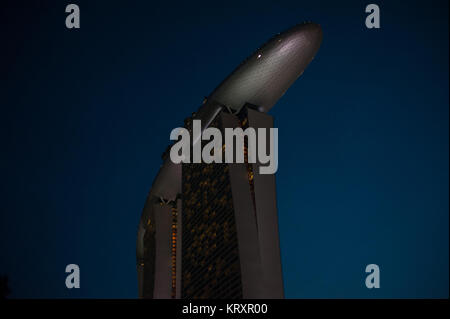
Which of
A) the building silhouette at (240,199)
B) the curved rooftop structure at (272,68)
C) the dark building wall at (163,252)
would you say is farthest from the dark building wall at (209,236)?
the dark building wall at (163,252)

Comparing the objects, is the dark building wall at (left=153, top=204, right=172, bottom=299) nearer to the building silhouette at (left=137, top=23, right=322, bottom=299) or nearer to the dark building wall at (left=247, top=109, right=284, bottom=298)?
the building silhouette at (left=137, top=23, right=322, bottom=299)

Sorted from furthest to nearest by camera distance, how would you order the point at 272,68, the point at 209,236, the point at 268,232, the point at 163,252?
1. the point at 163,252
2. the point at 209,236
3. the point at 272,68
4. the point at 268,232

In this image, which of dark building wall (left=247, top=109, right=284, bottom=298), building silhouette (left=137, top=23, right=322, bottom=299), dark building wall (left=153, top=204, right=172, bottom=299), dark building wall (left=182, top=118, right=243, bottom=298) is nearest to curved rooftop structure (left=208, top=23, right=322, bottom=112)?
building silhouette (left=137, top=23, right=322, bottom=299)

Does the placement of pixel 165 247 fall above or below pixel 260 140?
below

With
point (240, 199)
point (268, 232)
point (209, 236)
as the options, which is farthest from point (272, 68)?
point (209, 236)

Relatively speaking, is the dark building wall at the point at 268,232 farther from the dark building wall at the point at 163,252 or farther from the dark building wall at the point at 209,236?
the dark building wall at the point at 163,252

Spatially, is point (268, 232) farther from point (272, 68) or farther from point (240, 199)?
point (272, 68)

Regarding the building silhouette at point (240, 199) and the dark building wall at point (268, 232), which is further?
the building silhouette at point (240, 199)

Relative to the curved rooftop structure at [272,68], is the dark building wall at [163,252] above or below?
below
